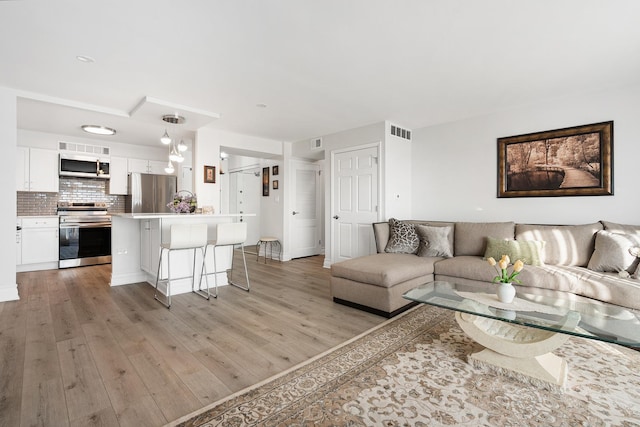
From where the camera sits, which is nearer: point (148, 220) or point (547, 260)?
point (547, 260)

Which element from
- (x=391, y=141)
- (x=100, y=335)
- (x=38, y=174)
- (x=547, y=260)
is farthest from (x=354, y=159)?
(x=38, y=174)

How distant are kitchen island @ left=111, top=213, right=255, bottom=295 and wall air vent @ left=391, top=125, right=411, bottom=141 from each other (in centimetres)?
260

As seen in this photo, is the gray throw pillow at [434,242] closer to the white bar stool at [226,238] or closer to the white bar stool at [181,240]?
the white bar stool at [226,238]

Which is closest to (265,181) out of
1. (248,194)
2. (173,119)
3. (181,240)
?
(248,194)

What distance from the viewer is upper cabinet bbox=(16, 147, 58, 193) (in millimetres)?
4996

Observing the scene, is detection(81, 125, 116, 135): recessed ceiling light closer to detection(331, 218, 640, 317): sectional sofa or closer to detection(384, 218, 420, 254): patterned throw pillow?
detection(331, 218, 640, 317): sectional sofa

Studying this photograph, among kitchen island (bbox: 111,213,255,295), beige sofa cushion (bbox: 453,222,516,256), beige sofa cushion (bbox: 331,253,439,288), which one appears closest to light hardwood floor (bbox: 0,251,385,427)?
kitchen island (bbox: 111,213,255,295)

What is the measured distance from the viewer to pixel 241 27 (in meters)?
2.22

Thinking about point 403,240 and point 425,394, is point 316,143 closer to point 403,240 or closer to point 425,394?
point 403,240

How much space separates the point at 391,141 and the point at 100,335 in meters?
4.24

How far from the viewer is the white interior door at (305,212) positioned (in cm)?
623

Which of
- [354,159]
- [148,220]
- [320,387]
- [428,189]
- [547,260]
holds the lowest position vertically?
[320,387]

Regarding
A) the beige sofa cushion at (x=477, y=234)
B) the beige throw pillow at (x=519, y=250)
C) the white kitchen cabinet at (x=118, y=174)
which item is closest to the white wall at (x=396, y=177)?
the beige sofa cushion at (x=477, y=234)

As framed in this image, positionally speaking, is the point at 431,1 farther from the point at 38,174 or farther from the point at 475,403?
the point at 38,174
